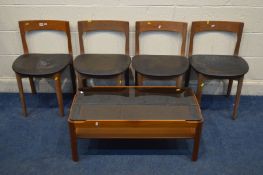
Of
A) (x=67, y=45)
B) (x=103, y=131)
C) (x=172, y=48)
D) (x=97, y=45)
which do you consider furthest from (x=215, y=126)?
(x=67, y=45)

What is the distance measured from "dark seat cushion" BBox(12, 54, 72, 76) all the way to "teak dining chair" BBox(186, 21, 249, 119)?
113 cm

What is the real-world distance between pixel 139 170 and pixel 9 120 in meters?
1.30

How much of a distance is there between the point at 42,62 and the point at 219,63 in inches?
60.4

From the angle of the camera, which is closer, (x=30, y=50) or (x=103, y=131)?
(x=103, y=131)

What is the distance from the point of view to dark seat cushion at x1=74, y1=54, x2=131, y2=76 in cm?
264

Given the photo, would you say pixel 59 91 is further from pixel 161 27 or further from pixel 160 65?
pixel 161 27

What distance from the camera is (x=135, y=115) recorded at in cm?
232

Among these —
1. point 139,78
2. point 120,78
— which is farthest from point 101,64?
point 139,78

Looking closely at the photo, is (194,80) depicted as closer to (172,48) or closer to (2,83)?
(172,48)

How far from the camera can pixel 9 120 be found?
287 cm

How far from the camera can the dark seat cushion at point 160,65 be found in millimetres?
2635

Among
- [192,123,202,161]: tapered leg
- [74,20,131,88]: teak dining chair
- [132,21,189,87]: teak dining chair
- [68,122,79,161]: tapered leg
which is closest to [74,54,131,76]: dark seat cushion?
[74,20,131,88]: teak dining chair

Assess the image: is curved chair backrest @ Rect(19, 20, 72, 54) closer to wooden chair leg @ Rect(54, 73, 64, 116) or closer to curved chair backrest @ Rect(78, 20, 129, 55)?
curved chair backrest @ Rect(78, 20, 129, 55)

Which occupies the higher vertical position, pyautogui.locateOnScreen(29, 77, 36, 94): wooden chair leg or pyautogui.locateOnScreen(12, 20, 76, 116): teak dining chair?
pyautogui.locateOnScreen(12, 20, 76, 116): teak dining chair
